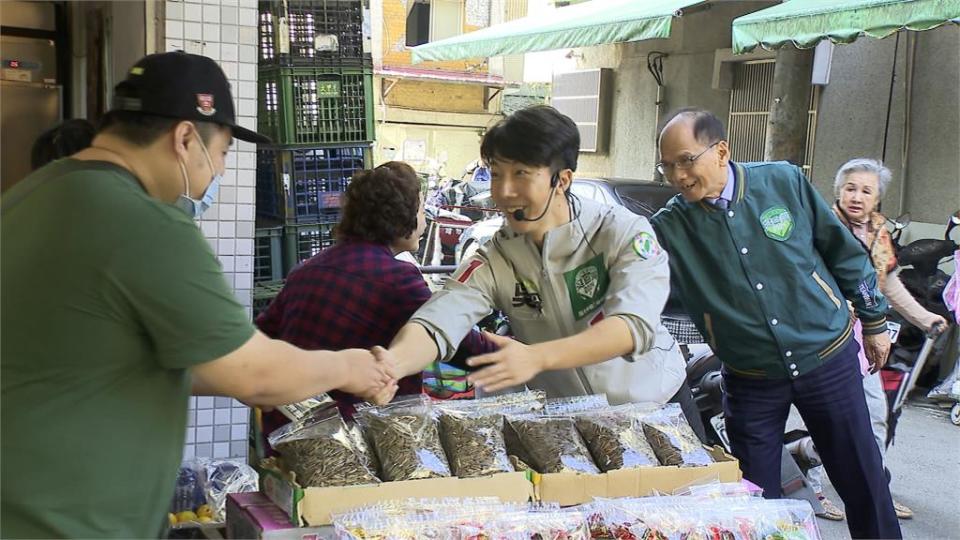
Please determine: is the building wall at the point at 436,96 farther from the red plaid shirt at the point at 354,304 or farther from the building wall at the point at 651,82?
the red plaid shirt at the point at 354,304

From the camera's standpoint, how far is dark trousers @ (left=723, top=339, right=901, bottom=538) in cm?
309

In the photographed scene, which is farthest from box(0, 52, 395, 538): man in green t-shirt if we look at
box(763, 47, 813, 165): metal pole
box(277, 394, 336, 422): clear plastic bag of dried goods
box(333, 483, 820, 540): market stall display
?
box(763, 47, 813, 165): metal pole

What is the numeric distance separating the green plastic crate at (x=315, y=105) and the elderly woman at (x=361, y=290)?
6.35 feet

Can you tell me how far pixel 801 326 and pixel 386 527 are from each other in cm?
179

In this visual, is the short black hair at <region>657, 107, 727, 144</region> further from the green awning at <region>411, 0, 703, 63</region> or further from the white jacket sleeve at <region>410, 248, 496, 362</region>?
the green awning at <region>411, 0, 703, 63</region>

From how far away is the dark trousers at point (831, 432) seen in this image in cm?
309

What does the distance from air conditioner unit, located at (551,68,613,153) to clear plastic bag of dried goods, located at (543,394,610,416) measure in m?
11.5

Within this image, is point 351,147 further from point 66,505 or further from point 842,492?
point 66,505

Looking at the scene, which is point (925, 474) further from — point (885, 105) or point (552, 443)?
point (885, 105)

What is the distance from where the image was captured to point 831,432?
3127 millimetres

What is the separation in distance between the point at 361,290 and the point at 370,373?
0.84 meters

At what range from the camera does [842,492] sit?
316 centimetres

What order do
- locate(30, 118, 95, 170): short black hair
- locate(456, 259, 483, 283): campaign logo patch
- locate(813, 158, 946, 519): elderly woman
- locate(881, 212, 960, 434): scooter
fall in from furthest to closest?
locate(881, 212, 960, 434): scooter
locate(813, 158, 946, 519): elderly woman
locate(30, 118, 95, 170): short black hair
locate(456, 259, 483, 283): campaign logo patch

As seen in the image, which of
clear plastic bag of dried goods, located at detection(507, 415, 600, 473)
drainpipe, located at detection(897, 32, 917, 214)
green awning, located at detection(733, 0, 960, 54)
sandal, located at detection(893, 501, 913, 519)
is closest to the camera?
clear plastic bag of dried goods, located at detection(507, 415, 600, 473)
